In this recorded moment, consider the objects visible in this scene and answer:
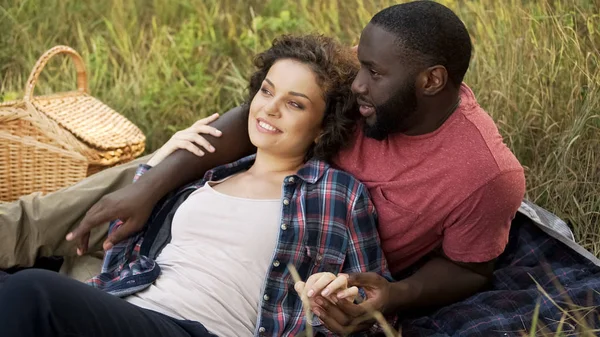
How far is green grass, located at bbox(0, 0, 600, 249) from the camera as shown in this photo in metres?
3.75

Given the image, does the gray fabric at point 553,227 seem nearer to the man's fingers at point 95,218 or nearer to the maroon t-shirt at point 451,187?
the maroon t-shirt at point 451,187

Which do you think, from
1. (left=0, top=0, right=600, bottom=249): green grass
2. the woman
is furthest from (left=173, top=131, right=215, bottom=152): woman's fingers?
(left=0, top=0, right=600, bottom=249): green grass

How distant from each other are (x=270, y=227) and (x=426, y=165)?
0.55 meters

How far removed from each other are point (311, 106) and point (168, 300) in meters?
0.80

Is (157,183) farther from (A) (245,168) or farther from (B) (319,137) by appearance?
(B) (319,137)

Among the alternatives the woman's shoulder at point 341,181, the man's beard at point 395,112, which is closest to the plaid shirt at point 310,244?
the woman's shoulder at point 341,181

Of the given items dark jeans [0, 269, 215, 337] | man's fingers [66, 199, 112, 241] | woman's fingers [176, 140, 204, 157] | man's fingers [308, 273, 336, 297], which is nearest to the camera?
dark jeans [0, 269, 215, 337]

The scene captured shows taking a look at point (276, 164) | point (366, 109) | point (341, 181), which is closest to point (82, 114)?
point (276, 164)

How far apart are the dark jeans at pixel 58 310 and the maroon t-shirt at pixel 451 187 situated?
36.8 inches

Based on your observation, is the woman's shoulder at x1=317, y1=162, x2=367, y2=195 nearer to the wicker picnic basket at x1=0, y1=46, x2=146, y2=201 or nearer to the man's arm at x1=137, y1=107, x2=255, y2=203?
the man's arm at x1=137, y1=107, x2=255, y2=203

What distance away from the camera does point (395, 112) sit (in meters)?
2.74

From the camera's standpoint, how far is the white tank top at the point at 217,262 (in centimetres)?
271

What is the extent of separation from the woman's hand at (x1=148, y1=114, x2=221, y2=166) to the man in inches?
17.9

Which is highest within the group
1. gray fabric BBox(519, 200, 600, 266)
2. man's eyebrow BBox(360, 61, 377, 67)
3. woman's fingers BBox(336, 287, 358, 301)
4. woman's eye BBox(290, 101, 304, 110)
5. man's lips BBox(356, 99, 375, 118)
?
man's eyebrow BBox(360, 61, 377, 67)
